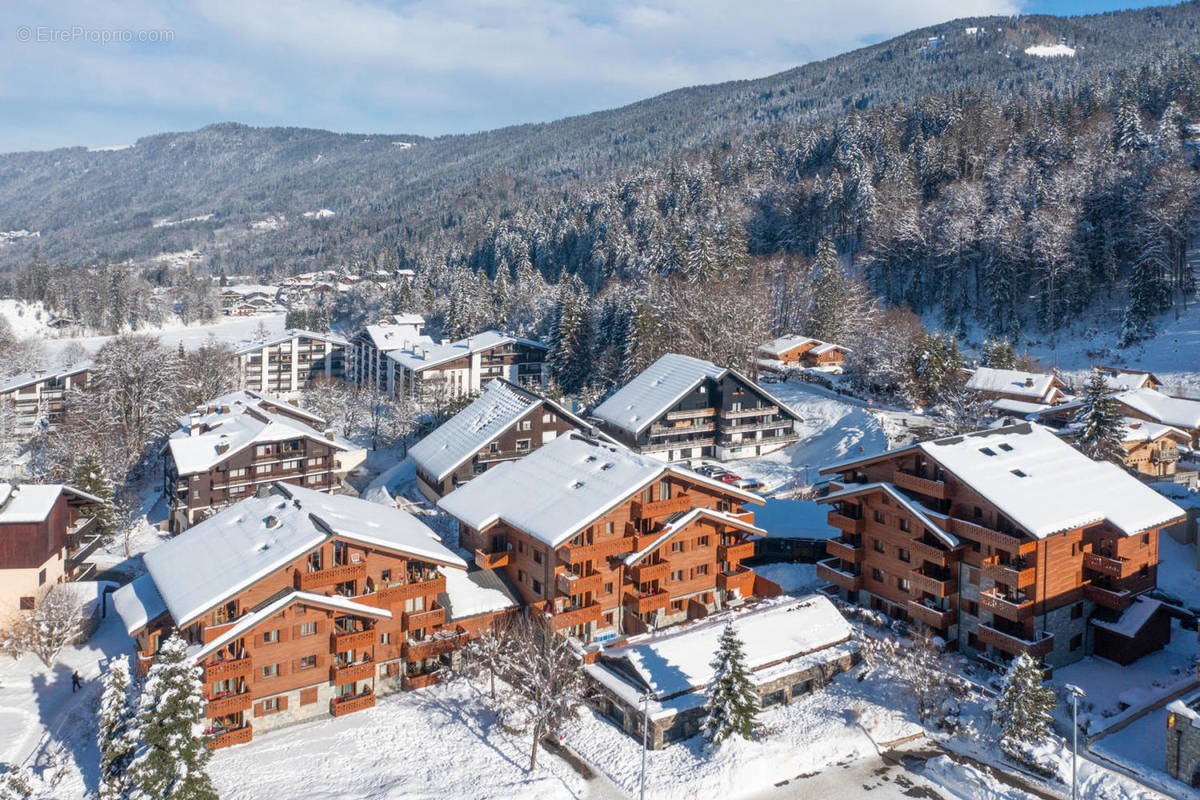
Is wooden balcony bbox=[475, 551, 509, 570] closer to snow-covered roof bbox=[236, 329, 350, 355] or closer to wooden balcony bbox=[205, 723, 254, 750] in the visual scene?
wooden balcony bbox=[205, 723, 254, 750]

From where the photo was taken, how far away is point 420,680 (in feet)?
103

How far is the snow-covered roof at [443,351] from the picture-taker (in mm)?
85938

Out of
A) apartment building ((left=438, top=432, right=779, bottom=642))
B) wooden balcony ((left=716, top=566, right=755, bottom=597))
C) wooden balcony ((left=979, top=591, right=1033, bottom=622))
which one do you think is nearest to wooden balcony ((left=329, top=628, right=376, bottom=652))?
apartment building ((left=438, top=432, right=779, bottom=642))

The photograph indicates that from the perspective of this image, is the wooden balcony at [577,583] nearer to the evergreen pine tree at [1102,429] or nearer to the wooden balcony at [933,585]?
the wooden balcony at [933,585]

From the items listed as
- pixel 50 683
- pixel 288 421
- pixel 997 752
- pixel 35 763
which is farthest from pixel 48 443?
pixel 997 752

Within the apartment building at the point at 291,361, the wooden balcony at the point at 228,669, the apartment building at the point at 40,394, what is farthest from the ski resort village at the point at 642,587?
the apartment building at the point at 291,361

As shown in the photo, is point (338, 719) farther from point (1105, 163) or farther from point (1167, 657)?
point (1105, 163)

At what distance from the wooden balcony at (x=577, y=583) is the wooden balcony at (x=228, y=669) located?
11.3m

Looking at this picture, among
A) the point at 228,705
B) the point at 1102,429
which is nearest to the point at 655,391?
the point at 1102,429

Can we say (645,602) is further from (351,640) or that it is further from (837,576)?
(351,640)

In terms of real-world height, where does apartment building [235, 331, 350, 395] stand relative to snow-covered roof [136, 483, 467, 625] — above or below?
above

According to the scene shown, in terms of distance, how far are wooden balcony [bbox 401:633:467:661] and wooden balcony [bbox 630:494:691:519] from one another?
843 centimetres

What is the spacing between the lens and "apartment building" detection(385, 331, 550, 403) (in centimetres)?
8494

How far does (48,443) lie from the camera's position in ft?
216
